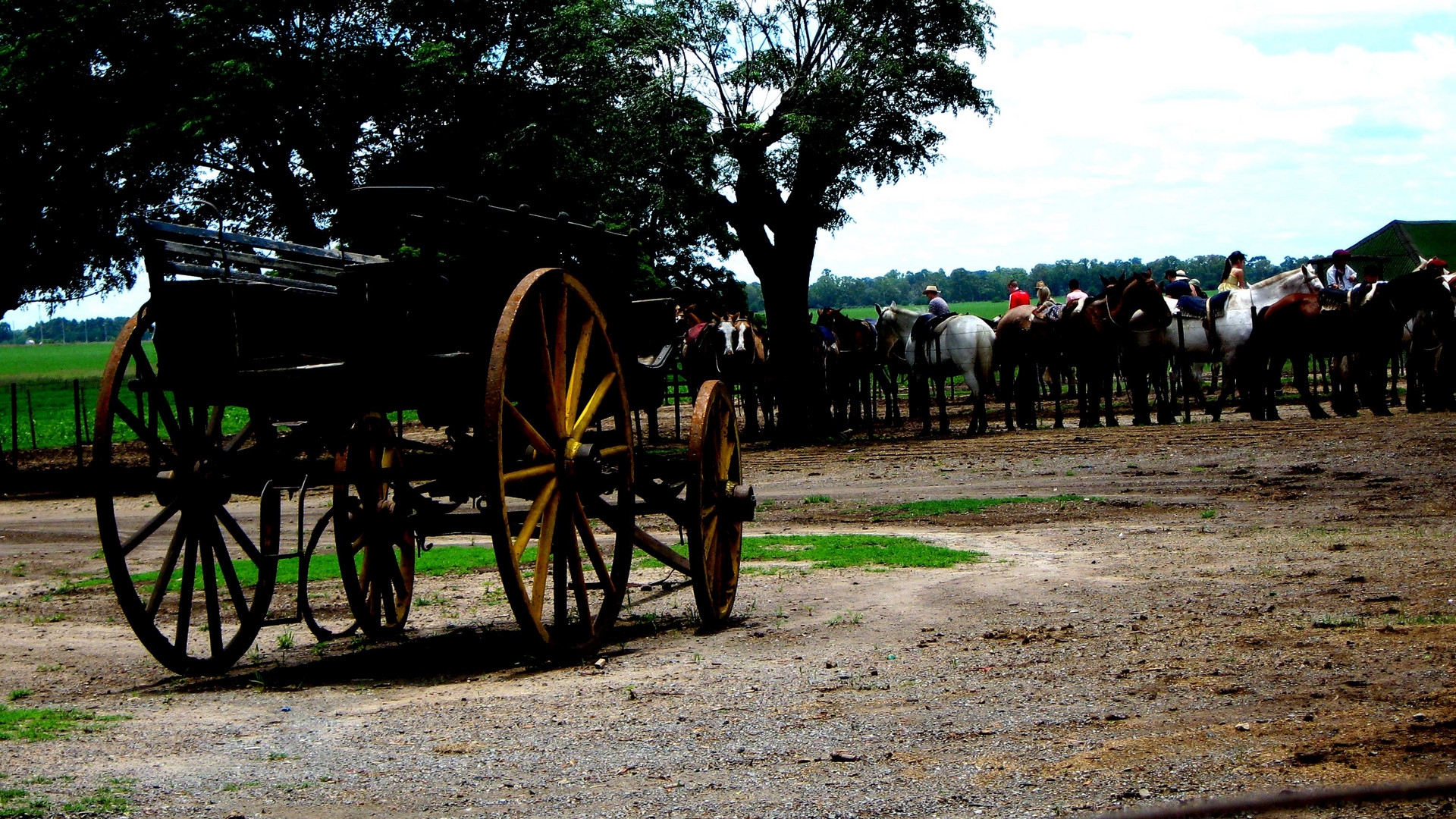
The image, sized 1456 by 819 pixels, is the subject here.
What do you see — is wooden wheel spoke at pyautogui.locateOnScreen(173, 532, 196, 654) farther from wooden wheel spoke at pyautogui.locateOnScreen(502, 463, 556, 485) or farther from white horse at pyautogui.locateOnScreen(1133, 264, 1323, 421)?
white horse at pyautogui.locateOnScreen(1133, 264, 1323, 421)

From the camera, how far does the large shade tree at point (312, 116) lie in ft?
76.3

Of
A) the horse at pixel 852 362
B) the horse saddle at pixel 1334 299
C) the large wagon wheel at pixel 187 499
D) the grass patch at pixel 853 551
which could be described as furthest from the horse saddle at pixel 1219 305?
the large wagon wheel at pixel 187 499

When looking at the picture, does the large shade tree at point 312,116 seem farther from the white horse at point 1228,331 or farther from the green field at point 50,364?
the green field at point 50,364

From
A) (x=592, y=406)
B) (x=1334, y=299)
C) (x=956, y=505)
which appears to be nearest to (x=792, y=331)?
(x=1334, y=299)

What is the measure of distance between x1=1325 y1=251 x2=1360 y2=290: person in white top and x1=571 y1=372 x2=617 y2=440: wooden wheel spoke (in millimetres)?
19130

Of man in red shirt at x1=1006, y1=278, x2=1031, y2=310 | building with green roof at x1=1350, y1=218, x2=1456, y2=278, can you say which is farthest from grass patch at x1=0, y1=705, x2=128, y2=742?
building with green roof at x1=1350, y1=218, x2=1456, y2=278

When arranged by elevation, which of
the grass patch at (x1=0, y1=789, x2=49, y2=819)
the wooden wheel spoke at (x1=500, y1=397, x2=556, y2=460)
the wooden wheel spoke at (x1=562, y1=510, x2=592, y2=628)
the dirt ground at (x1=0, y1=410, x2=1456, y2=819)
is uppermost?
the wooden wheel spoke at (x1=500, y1=397, x2=556, y2=460)

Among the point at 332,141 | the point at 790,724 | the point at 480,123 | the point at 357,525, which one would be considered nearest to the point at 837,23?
the point at 480,123

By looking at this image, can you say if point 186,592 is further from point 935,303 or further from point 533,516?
point 935,303

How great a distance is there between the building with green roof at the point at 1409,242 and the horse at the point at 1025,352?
3884cm

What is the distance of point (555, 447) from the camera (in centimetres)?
785

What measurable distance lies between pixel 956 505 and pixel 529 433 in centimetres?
899

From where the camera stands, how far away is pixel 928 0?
2677cm

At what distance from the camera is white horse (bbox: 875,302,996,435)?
26.8m
